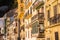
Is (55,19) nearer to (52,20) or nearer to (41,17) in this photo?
(52,20)

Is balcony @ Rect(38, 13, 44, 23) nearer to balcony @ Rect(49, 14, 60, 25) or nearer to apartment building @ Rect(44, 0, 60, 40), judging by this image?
apartment building @ Rect(44, 0, 60, 40)

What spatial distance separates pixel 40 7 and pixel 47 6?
11.9 ft

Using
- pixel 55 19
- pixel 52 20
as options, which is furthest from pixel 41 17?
pixel 55 19

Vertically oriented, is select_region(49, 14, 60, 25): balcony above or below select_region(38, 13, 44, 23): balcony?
below

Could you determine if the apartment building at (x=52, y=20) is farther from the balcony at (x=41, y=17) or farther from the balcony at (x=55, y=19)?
the balcony at (x=41, y=17)

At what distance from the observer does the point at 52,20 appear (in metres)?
30.4

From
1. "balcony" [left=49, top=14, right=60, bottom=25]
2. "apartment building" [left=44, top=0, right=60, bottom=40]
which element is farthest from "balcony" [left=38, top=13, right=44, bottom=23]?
"balcony" [left=49, top=14, right=60, bottom=25]

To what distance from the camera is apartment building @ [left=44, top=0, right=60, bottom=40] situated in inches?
1123

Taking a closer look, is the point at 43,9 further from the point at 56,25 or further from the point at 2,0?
the point at 2,0

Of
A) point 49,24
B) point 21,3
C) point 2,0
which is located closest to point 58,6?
point 49,24

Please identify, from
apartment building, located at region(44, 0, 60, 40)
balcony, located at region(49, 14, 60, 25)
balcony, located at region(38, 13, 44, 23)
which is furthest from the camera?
balcony, located at region(38, 13, 44, 23)

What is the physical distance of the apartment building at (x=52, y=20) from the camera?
28.5 m

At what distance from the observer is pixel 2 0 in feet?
319

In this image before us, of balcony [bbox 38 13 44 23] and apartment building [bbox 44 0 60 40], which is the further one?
balcony [bbox 38 13 44 23]
